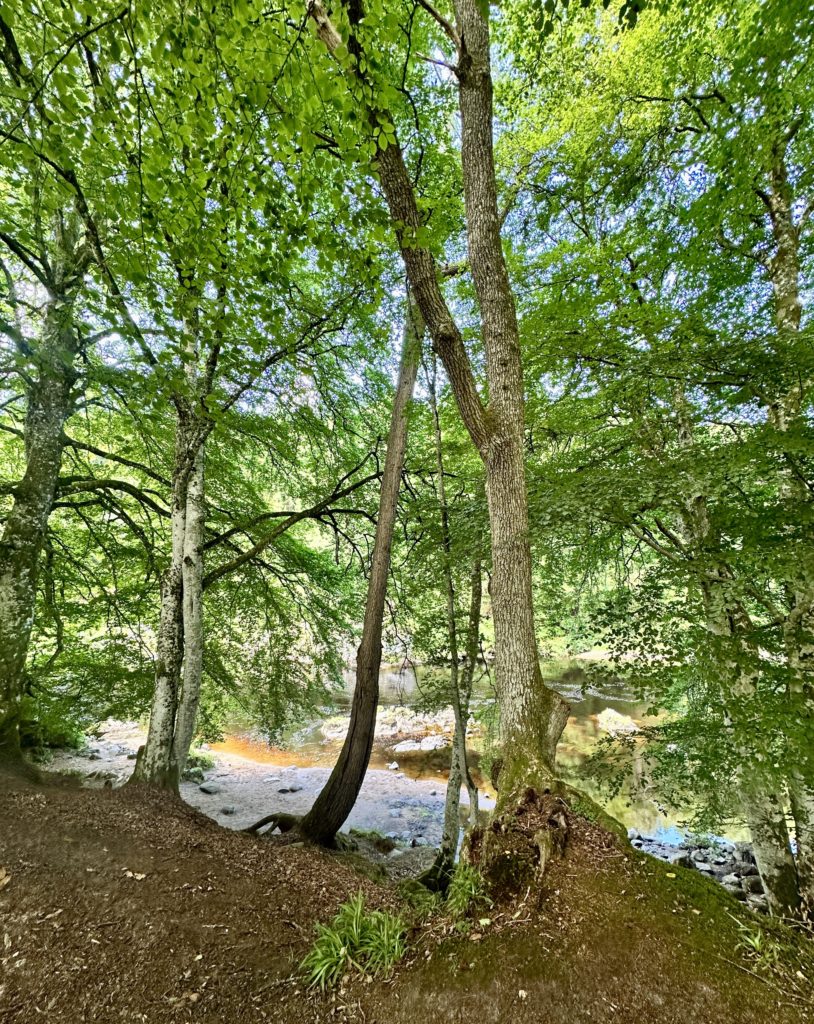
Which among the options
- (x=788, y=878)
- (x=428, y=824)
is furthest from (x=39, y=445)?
(x=788, y=878)

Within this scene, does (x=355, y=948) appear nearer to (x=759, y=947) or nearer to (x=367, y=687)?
(x=759, y=947)

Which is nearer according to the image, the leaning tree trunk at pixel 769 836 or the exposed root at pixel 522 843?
the exposed root at pixel 522 843

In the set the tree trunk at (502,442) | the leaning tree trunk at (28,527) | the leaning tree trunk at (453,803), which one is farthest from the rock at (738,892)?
the leaning tree trunk at (28,527)

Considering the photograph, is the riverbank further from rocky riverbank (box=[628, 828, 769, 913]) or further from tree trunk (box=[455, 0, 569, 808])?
tree trunk (box=[455, 0, 569, 808])

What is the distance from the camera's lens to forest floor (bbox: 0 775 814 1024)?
1.56 m

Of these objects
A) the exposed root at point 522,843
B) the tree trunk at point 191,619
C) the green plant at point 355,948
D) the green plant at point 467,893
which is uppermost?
the tree trunk at point 191,619

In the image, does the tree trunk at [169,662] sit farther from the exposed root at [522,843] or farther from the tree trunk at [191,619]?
the exposed root at [522,843]

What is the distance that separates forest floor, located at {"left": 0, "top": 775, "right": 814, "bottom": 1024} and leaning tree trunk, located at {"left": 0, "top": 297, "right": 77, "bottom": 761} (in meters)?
1.71

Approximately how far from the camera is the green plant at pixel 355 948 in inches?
77.6

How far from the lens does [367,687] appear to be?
185 inches

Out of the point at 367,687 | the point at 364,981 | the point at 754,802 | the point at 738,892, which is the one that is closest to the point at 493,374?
the point at 364,981

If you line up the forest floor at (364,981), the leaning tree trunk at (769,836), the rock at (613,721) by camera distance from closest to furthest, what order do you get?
the forest floor at (364,981)
the leaning tree trunk at (769,836)
the rock at (613,721)

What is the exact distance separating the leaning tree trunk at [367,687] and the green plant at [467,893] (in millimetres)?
2526

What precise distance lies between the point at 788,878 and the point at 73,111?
830 centimetres
